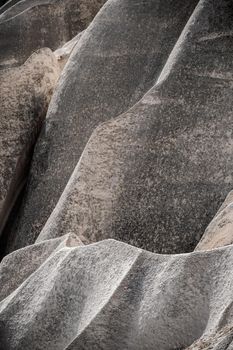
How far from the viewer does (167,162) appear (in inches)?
203

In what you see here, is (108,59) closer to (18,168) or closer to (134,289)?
(18,168)

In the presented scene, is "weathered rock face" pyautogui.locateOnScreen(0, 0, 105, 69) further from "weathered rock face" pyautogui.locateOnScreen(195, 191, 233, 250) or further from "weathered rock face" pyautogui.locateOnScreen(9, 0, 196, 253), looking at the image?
"weathered rock face" pyautogui.locateOnScreen(195, 191, 233, 250)

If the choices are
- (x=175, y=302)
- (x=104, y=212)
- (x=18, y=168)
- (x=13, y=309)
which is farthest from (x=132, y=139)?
(x=175, y=302)

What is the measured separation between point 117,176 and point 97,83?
908 mm

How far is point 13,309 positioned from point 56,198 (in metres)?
1.66

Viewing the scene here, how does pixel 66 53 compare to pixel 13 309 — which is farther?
pixel 66 53

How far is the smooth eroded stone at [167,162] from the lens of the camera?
5008mm

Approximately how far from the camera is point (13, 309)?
4145mm

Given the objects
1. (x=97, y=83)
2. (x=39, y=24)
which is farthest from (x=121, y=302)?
(x=39, y=24)

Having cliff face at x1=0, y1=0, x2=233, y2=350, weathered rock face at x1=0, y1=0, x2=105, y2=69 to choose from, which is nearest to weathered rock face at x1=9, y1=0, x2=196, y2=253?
cliff face at x1=0, y1=0, x2=233, y2=350

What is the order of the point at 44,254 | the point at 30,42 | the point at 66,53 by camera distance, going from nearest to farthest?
the point at 44,254, the point at 66,53, the point at 30,42

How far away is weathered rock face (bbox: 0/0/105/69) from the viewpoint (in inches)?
283

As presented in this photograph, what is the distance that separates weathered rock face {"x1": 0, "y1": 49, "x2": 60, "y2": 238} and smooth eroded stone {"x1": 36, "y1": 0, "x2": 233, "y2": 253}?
2.32 ft

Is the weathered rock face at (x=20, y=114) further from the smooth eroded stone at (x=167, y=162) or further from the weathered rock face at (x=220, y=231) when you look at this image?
the weathered rock face at (x=220, y=231)
